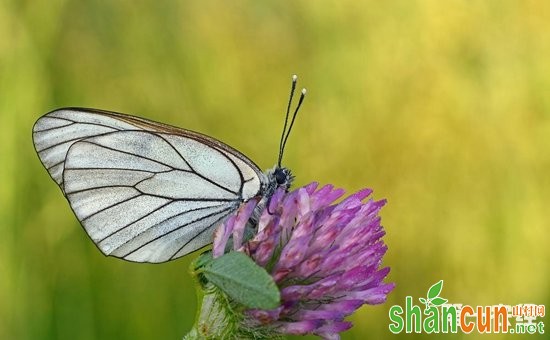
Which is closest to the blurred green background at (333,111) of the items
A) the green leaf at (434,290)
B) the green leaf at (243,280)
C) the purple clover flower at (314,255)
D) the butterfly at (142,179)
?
the green leaf at (434,290)

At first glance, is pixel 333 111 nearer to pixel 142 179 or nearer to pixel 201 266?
pixel 142 179

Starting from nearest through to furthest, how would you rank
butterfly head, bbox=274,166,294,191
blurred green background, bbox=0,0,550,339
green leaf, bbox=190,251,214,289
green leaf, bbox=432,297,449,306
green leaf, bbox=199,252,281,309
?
green leaf, bbox=199,252,281,309 < green leaf, bbox=190,251,214,289 < butterfly head, bbox=274,166,294,191 < blurred green background, bbox=0,0,550,339 < green leaf, bbox=432,297,449,306

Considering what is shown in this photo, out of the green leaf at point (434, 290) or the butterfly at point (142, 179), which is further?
the green leaf at point (434, 290)

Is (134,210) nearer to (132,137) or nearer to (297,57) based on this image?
(132,137)

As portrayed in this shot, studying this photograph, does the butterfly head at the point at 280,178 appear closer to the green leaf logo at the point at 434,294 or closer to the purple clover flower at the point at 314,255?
the purple clover flower at the point at 314,255

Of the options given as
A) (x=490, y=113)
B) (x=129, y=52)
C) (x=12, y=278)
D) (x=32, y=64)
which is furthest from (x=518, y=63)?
(x=12, y=278)

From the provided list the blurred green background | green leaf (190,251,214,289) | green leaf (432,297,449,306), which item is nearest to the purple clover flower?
green leaf (190,251,214,289)

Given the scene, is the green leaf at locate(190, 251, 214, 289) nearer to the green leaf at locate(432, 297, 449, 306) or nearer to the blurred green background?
the blurred green background

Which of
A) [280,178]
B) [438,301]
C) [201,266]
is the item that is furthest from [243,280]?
[438,301]
